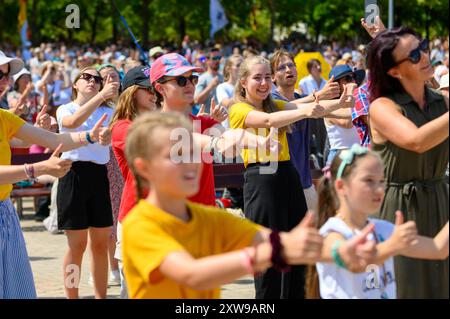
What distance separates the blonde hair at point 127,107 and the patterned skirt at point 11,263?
1.03m

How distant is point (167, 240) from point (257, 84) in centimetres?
350

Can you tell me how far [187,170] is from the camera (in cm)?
370

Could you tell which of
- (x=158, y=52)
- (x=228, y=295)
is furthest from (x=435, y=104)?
(x=158, y=52)

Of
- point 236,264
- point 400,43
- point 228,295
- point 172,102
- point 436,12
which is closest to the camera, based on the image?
point 236,264

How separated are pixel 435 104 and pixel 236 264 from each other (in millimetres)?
2089

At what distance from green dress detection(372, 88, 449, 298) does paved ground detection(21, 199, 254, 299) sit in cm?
366

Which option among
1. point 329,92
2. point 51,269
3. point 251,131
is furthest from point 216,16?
point 329,92

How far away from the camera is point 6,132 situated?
6.11 m

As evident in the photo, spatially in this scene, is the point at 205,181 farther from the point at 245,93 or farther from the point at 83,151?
the point at 83,151

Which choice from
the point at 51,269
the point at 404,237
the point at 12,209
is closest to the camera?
the point at 404,237

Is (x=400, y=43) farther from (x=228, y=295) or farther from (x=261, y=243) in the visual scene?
(x=228, y=295)

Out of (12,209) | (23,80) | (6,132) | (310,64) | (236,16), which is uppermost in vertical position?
(236,16)

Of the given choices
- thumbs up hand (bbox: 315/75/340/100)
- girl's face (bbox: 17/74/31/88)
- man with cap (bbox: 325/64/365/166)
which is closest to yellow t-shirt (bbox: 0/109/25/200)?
thumbs up hand (bbox: 315/75/340/100)
